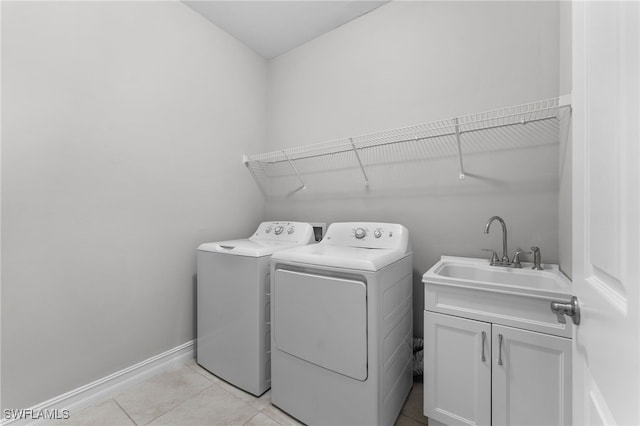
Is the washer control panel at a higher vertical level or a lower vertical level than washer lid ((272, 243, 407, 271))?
higher

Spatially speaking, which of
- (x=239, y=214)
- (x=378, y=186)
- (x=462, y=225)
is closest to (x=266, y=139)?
(x=239, y=214)

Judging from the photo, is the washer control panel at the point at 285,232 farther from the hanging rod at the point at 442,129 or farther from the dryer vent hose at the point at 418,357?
the dryer vent hose at the point at 418,357

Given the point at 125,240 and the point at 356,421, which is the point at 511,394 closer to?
the point at 356,421

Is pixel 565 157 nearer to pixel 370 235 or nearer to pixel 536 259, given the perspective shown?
pixel 536 259

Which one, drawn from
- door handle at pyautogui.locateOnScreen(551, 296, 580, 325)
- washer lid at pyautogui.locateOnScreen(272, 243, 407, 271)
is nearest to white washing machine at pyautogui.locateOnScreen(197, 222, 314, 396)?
washer lid at pyautogui.locateOnScreen(272, 243, 407, 271)

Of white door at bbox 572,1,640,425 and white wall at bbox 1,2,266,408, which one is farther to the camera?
white wall at bbox 1,2,266,408

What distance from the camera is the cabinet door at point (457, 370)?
1.29 metres

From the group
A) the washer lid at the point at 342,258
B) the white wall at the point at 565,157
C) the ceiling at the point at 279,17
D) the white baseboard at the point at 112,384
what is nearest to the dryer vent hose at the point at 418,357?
the washer lid at the point at 342,258

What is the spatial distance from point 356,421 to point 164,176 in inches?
77.9

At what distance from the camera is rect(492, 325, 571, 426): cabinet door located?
1.13 meters

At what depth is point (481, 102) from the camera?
6.07 feet

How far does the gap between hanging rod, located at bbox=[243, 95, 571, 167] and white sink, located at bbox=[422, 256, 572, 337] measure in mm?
712

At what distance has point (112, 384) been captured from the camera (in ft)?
5.82

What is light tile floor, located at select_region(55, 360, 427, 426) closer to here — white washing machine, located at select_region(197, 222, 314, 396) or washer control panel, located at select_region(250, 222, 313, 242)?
white washing machine, located at select_region(197, 222, 314, 396)
